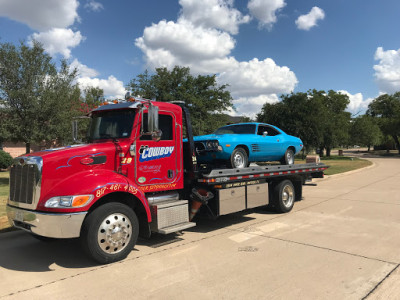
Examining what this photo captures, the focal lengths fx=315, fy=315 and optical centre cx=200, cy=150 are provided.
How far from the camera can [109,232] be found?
452 centimetres

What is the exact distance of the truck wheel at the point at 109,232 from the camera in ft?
14.2

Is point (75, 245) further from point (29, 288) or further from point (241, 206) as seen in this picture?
point (241, 206)

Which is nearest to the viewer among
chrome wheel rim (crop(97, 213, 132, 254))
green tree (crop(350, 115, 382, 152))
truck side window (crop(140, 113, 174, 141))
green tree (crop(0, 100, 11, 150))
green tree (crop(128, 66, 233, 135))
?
chrome wheel rim (crop(97, 213, 132, 254))

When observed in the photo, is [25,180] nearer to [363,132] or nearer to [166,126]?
[166,126]

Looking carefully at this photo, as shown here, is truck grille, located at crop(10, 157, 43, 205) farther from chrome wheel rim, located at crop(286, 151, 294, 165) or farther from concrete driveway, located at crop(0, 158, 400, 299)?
chrome wheel rim, located at crop(286, 151, 294, 165)

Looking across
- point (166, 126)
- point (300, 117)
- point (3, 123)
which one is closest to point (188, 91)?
point (300, 117)

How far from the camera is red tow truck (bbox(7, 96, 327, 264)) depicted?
430 cm

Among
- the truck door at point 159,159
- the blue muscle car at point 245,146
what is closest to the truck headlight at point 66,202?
the truck door at point 159,159

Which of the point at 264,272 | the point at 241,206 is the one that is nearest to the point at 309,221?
the point at 241,206

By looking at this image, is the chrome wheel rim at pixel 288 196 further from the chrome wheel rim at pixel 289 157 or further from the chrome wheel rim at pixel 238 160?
the chrome wheel rim at pixel 238 160

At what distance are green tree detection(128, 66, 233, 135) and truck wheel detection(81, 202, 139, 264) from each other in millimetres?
18762

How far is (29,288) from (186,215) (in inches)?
104

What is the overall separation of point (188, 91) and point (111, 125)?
2002cm

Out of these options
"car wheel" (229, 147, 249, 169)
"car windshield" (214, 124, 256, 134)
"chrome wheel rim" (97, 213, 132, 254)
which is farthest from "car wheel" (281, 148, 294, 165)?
"chrome wheel rim" (97, 213, 132, 254)
